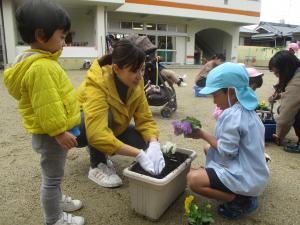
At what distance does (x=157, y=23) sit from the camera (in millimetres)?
16781

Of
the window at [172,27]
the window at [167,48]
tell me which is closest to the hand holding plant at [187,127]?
the window at [167,48]

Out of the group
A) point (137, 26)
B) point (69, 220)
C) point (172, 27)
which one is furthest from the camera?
point (172, 27)

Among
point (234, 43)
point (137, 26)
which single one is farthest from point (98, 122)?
point (234, 43)

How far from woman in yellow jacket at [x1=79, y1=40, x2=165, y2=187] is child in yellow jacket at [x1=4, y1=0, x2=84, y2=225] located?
31cm

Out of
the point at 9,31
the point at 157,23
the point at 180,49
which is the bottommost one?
the point at 180,49

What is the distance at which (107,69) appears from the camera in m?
1.94

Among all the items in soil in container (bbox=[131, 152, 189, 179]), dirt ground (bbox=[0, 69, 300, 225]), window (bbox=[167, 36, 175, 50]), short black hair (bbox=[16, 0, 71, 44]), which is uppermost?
window (bbox=[167, 36, 175, 50])

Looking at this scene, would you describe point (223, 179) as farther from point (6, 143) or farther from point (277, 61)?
point (6, 143)

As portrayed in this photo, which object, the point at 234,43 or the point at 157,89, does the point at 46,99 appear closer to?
the point at 157,89

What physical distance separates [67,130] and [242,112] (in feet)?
3.03

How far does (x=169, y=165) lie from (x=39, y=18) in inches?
45.0

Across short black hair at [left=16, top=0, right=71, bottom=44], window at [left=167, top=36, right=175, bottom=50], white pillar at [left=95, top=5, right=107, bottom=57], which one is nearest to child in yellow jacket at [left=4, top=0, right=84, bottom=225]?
short black hair at [left=16, top=0, right=71, bottom=44]

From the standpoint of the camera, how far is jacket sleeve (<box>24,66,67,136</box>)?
1.23 m

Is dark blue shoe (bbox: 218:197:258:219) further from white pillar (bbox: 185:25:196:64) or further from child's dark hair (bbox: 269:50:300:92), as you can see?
white pillar (bbox: 185:25:196:64)
